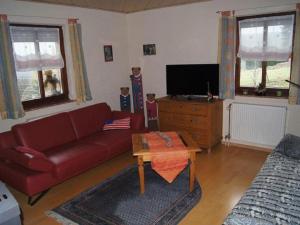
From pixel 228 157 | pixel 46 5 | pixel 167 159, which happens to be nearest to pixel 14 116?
pixel 46 5

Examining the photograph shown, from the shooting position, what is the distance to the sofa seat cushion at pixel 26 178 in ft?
9.78

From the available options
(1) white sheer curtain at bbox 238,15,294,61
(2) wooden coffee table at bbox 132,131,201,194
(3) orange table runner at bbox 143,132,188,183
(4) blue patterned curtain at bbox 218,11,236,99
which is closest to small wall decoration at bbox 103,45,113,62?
(4) blue patterned curtain at bbox 218,11,236,99

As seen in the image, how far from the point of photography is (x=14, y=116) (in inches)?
146

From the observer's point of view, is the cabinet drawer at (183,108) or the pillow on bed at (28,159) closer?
the pillow on bed at (28,159)

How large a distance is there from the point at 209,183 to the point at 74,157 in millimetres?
1748

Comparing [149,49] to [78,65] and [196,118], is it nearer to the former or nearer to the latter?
[78,65]

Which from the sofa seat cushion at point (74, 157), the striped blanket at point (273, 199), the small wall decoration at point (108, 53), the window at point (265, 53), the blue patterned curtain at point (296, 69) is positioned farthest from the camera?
the small wall decoration at point (108, 53)

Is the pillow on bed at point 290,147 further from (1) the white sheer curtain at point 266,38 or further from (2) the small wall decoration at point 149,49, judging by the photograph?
(2) the small wall decoration at point 149,49

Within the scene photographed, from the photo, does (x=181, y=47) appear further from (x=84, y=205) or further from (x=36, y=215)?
(x=36, y=215)

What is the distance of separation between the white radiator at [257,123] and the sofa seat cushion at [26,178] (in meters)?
2.98

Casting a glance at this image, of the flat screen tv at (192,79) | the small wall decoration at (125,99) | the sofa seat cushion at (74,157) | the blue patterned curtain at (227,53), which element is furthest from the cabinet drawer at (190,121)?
the sofa seat cushion at (74,157)

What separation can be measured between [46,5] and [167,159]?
2.98 metres

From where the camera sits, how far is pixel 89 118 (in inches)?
172

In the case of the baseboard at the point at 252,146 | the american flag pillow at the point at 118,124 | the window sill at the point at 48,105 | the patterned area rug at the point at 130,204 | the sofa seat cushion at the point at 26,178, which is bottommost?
the patterned area rug at the point at 130,204
